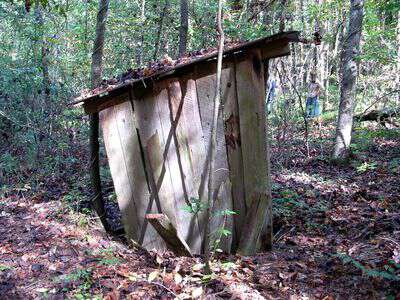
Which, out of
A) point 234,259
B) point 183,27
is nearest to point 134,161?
point 234,259

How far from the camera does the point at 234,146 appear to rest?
437 cm

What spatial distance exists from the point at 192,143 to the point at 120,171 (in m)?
0.96

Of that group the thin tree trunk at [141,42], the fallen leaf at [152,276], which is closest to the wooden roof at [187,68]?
the fallen leaf at [152,276]

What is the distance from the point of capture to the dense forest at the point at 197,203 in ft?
11.6

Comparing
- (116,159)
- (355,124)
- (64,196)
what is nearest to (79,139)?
(64,196)

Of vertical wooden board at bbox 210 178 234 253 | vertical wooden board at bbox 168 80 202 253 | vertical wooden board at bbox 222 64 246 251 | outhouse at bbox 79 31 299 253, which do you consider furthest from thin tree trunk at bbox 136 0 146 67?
vertical wooden board at bbox 210 178 234 253

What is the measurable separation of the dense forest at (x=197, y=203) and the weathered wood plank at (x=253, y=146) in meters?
0.11

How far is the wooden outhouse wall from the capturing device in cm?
425

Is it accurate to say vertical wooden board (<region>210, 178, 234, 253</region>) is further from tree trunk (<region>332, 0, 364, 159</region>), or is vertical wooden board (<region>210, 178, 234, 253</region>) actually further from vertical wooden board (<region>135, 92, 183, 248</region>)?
tree trunk (<region>332, 0, 364, 159</region>)

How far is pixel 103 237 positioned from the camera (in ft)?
16.1

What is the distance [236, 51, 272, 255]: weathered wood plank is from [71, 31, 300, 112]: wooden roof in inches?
5.2

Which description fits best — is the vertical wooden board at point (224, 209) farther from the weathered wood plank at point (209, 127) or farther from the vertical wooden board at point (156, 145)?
the vertical wooden board at point (156, 145)

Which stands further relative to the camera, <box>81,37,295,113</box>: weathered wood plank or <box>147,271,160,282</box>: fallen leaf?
<box>81,37,295,113</box>: weathered wood plank

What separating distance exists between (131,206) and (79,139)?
484 centimetres
